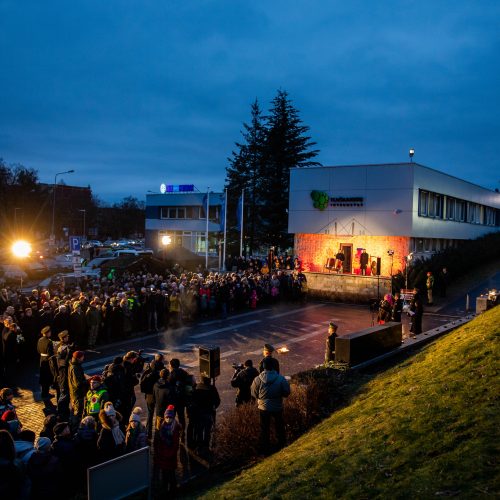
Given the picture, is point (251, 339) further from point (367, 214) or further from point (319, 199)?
point (319, 199)

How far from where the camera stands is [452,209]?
142 feet

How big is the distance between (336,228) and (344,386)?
26776mm

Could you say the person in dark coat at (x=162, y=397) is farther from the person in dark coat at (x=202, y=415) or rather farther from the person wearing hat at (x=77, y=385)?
the person wearing hat at (x=77, y=385)

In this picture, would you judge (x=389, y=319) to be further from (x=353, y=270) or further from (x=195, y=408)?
(x=353, y=270)

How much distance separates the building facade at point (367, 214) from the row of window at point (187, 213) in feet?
69.2

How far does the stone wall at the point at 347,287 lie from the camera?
97.5ft

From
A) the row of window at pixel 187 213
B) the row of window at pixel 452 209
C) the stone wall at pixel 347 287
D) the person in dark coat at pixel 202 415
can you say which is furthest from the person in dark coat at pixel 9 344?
the row of window at pixel 187 213

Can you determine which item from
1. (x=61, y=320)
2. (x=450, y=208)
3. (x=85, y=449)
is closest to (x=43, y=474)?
(x=85, y=449)

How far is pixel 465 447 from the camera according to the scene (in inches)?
223

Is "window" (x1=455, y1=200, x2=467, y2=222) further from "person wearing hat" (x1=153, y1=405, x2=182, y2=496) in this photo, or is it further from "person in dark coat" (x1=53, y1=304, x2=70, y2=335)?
"person wearing hat" (x1=153, y1=405, x2=182, y2=496)

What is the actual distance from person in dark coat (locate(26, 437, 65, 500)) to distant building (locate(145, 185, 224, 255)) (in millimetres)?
50899

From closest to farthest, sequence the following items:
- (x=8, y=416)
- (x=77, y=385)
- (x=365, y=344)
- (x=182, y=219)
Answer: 1. (x=8, y=416)
2. (x=77, y=385)
3. (x=365, y=344)
4. (x=182, y=219)

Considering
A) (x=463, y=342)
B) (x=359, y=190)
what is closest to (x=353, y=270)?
(x=359, y=190)

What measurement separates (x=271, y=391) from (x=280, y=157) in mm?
41231
